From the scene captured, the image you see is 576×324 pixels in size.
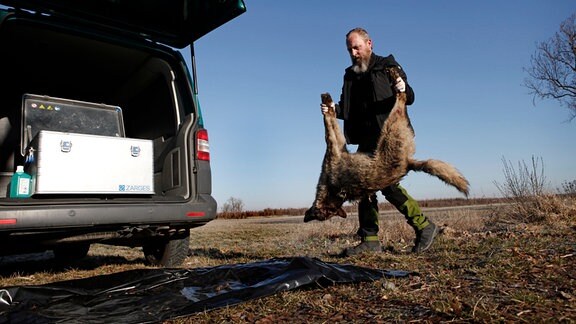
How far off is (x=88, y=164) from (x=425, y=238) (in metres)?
3.74

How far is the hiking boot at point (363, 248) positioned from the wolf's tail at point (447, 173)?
3.87ft

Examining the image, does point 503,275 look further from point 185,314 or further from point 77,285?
point 77,285

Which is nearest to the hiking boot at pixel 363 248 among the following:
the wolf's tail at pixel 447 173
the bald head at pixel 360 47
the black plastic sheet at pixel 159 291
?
the wolf's tail at pixel 447 173

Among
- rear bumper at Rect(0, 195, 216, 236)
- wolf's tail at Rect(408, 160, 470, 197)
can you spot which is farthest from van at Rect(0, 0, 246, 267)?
wolf's tail at Rect(408, 160, 470, 197)

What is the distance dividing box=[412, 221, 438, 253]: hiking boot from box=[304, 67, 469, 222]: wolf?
76 cm

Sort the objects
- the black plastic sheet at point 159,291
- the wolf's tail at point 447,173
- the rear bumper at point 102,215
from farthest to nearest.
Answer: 1. the wolf's tail at point 447,173
2. the rear bumper at point 102,215
3. the black plastic sheet at point 159,291

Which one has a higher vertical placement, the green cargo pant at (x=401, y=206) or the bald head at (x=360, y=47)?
the bald head at (x=360, y=47)

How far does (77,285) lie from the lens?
10.4ft

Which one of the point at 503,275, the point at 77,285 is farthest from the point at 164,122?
the point at 503,275

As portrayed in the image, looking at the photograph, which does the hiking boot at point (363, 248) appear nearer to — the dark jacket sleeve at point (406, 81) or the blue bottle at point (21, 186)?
the dark jacket sleeve at point (406, 81)

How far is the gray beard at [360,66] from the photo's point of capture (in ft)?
16.0

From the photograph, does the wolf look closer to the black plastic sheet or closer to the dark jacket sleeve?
the dark jacket sleeve

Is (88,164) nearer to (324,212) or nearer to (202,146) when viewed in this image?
(202,146)

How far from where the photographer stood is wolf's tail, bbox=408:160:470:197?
4230mm
